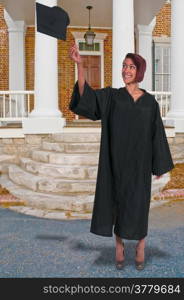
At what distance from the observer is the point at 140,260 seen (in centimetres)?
306

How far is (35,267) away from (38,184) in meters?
2.70

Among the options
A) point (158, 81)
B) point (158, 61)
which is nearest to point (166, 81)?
point (158, 81)

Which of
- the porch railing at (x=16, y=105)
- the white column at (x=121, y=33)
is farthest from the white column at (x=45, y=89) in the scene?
the white column at (x=121, y=33)

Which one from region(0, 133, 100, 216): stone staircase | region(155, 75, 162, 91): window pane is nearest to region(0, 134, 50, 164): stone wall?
region(0, 133, 100, 216): stone staircase

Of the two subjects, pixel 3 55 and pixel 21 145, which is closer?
pixel 21 145

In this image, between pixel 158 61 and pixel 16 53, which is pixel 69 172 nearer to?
pixel 16 53

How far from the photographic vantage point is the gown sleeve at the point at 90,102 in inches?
107

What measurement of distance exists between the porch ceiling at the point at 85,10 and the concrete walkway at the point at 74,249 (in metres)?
7.16

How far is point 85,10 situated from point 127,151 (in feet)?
28.4

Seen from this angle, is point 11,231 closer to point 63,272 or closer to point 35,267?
point 35,267

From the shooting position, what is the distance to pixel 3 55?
11.5 m

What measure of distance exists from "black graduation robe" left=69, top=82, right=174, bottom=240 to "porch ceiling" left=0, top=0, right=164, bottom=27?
25.2ft

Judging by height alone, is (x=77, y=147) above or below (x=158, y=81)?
below

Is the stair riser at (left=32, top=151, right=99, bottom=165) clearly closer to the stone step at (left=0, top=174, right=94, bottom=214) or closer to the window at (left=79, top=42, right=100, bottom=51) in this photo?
the stone step at (left=0, top=174, right=94, bottom=214)
